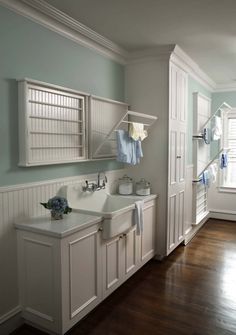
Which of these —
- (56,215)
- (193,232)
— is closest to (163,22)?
(56,215)

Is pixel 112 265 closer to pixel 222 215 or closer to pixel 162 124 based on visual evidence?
pixel 162 124

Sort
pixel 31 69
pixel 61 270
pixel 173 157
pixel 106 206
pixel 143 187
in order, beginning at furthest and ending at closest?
pixel 173 157 < pixel 143 187 < pixel 106 206 < pixel 31 69 < pixel 61 270

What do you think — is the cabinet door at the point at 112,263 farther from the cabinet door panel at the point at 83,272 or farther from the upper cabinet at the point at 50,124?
the upper cabinet at the point at 50,124

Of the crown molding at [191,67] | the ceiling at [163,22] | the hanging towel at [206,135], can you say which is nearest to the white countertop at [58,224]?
the ceiling at [163,22]

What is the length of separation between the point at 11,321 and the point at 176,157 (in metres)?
2.48

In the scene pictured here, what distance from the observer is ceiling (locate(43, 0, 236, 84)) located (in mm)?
2283

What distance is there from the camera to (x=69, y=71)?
8.76 feet

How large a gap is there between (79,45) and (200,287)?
8.69ft

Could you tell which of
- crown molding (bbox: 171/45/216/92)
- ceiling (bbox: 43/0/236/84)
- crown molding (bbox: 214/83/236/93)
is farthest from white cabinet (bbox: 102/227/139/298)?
crown molding (bbox: 214/83/236/93)

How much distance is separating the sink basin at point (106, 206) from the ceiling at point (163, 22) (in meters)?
1.51

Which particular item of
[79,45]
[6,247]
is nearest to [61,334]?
[6,247]

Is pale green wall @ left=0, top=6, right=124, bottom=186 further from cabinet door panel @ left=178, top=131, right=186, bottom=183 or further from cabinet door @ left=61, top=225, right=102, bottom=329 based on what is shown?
cabinet door panel @ left=178, top=131, right=186, bottom=183

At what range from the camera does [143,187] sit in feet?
11.2

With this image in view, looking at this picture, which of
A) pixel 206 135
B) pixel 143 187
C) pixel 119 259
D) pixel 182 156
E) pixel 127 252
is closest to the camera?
pixel 119 259
